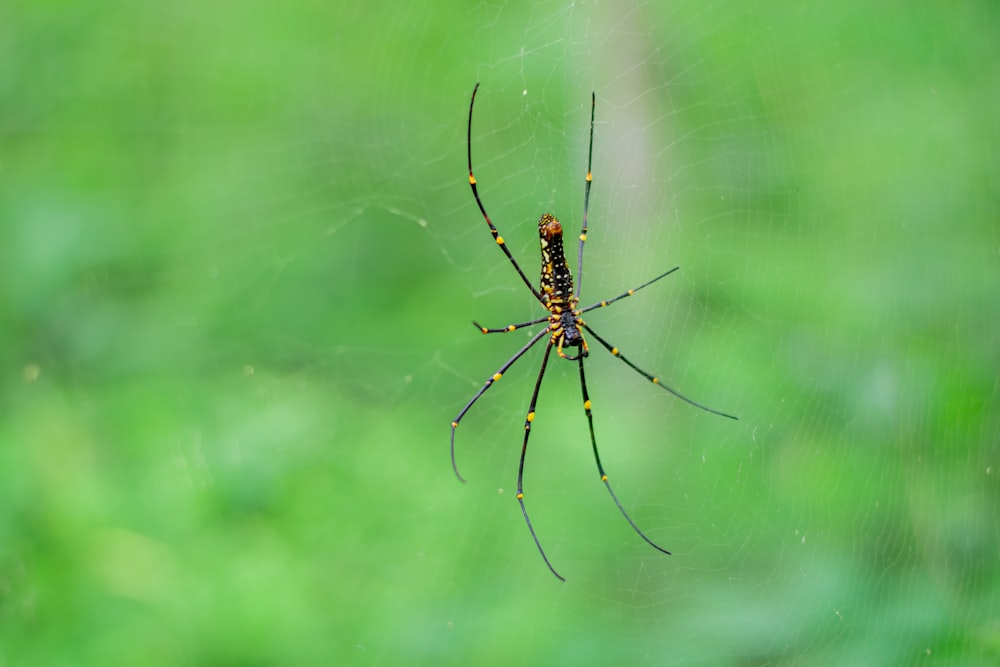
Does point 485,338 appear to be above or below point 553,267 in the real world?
above

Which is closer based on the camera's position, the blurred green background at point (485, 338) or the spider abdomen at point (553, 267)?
the spider abdomen at point (553, 267)

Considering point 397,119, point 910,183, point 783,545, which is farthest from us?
point 397,119

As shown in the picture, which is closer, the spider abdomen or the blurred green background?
the spider abdomen

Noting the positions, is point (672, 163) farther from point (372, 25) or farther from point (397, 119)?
point (372, 25)

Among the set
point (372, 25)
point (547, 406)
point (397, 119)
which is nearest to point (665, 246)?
point (547, 406)

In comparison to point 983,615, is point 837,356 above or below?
above

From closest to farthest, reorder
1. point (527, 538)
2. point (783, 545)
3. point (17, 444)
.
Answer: point (783, 545)
point (17, 444)
point (527, 538)

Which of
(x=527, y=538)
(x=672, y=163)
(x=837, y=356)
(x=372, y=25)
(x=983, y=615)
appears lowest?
(x=983, y=615)

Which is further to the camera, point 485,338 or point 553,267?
point 485,338
